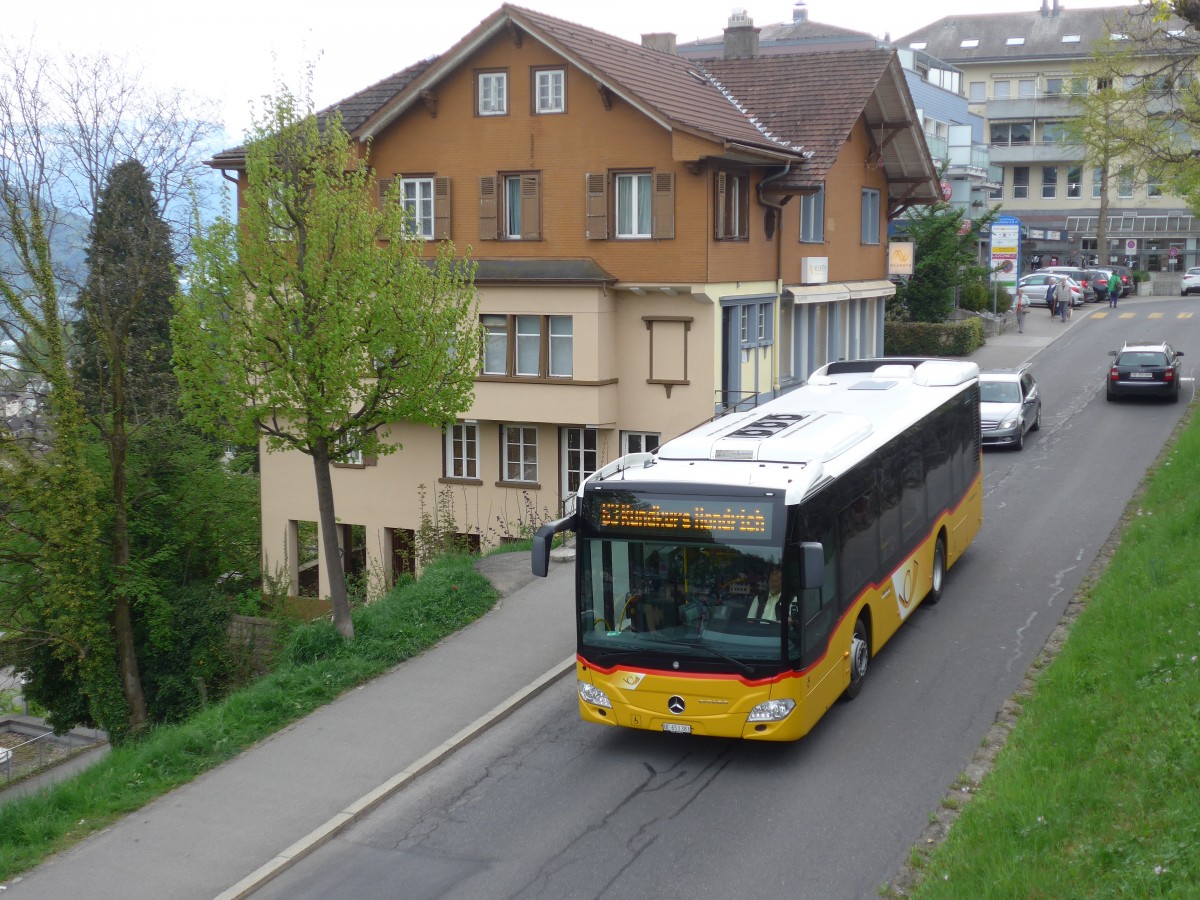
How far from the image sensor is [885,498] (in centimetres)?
1384

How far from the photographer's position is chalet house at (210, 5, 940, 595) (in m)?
25.7

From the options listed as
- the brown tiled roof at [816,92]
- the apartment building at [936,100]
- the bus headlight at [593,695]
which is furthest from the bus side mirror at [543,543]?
the apartment building at [936,100]

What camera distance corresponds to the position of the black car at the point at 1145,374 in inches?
1234

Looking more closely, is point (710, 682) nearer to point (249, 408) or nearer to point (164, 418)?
point (249, 408)

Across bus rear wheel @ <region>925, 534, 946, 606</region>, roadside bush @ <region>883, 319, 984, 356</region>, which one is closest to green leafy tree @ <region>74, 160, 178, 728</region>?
bus rear wheel @ <region>925, 534, 946, 606</region>

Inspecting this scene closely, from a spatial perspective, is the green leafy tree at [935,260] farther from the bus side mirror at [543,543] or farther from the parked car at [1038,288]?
the bus side mirror at [543,543]

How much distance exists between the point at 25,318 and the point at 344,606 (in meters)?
5.43

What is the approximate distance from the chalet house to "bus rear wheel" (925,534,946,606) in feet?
30.1

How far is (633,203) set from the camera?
26.0 meters

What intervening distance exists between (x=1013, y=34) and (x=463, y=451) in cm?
7012

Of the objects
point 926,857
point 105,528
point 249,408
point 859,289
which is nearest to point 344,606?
point 249,408

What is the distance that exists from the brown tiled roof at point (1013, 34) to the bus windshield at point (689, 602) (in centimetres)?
7848

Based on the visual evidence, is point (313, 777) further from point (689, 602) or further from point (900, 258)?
point (900, 258)

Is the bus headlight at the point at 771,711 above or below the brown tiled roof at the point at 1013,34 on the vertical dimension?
below
